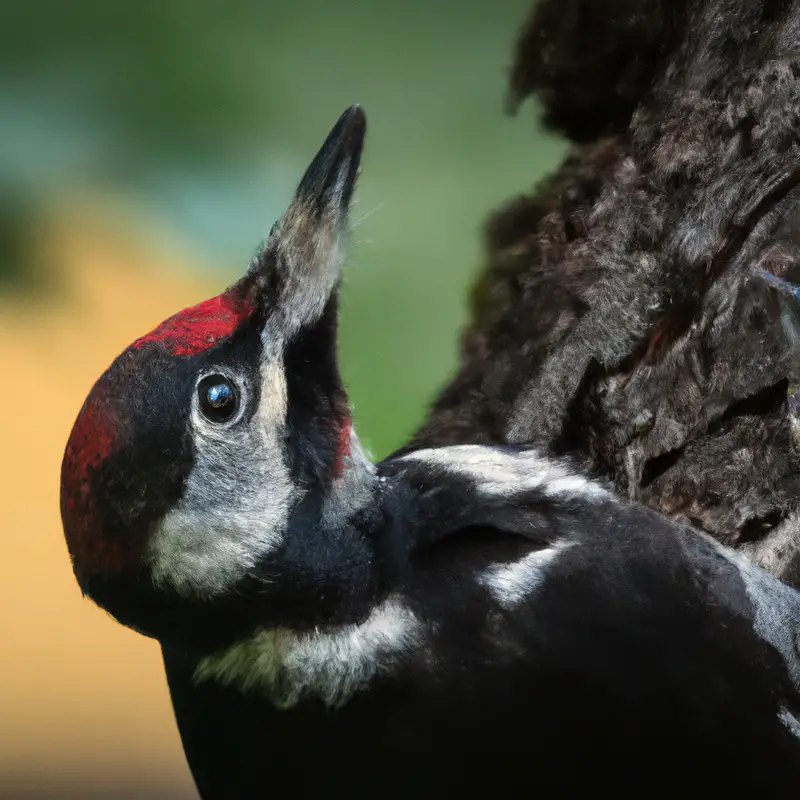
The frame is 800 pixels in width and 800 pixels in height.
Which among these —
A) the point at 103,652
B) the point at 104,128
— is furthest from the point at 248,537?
the point at 104,128

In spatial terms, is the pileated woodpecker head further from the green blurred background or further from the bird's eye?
the green blurred background

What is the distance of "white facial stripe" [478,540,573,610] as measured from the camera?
3.20ft

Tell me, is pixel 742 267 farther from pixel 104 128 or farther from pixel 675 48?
pixel 104 128

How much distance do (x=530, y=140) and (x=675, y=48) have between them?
31 cm

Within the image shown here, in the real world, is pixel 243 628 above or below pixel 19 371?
below

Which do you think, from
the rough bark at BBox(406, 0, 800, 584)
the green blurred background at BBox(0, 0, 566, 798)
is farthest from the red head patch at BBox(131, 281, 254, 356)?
the rough bark at BBox(406, 0, 800, 584)

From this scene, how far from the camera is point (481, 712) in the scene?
927 millimetres

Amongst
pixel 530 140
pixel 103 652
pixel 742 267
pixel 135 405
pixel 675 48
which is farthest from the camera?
pixel 530 140

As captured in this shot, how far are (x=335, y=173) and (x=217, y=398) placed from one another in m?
0.32

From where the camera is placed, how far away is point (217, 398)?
2.91ft

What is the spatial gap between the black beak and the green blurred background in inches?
16.8

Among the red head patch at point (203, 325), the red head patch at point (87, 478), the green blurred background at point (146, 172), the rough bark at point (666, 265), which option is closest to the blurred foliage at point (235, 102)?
the green blurred background at point (146, 172)

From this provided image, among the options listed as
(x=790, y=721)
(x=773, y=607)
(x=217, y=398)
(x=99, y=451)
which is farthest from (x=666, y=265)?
(x=99, y=451)

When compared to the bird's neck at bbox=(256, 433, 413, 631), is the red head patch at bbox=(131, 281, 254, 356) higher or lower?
higher
